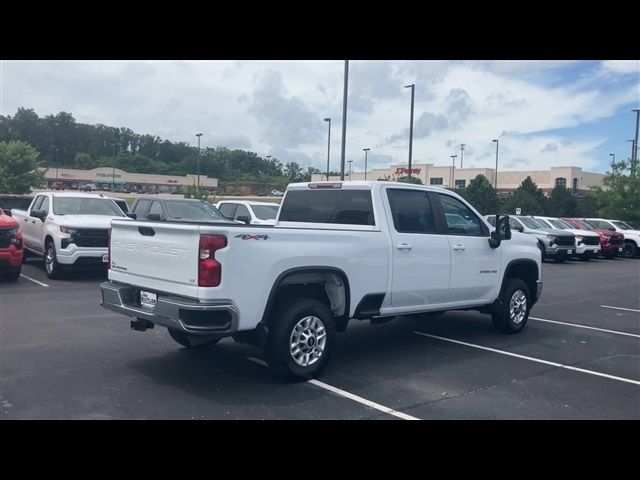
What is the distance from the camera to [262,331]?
5.84 metres

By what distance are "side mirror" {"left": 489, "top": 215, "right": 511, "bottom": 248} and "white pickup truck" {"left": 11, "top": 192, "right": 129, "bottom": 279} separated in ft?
25.5

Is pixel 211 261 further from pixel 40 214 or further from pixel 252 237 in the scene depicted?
pixel 40 214

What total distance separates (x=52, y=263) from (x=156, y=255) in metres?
8.20

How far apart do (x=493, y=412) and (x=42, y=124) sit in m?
114

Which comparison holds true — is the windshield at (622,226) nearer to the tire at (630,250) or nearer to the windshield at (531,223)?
the tire at (630,250)

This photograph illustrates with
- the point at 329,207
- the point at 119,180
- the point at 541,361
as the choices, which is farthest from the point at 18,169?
the point at 119,180

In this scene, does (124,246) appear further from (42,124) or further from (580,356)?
(42,124)

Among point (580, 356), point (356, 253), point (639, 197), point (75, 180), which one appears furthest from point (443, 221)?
point (75, 180)

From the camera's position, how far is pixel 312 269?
6.13 m

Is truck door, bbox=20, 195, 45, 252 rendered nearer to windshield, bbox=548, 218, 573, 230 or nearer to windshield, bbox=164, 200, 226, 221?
windshield, bbox=164, 200, 226, 221

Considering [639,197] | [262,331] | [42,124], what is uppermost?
[42,124]

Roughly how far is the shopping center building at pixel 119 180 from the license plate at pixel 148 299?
78.0 metres

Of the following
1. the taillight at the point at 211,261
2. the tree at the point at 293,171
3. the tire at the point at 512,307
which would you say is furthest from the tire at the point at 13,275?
the tree at the point at 293,171
